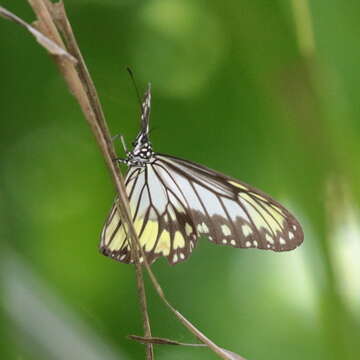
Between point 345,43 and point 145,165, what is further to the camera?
point 145,165

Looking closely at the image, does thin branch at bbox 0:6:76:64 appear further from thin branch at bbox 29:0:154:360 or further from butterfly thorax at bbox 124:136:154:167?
butterfly thorax at bbox 124:136:154:167

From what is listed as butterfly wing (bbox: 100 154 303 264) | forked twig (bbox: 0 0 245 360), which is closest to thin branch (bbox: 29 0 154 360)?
forked twig (bbox: 0 0 245 360)

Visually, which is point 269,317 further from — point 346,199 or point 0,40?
point 0,40

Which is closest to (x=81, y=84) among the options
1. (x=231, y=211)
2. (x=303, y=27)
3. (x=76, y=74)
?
(x=76, y=74)

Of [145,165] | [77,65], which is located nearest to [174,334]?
[145,165]

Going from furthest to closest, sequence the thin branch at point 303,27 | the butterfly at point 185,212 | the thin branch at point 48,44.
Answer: the butterfly at point 185,212, the thin branch at point 303,27, the thin branch at point 48,44

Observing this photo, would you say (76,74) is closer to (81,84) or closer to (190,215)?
(81,84)

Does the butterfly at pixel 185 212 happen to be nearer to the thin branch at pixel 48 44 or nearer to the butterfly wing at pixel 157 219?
the butterfly wing at pixel 157 219

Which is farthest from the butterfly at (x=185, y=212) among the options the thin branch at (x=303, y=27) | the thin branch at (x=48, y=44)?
the thin branch at (x=48, y=44)
